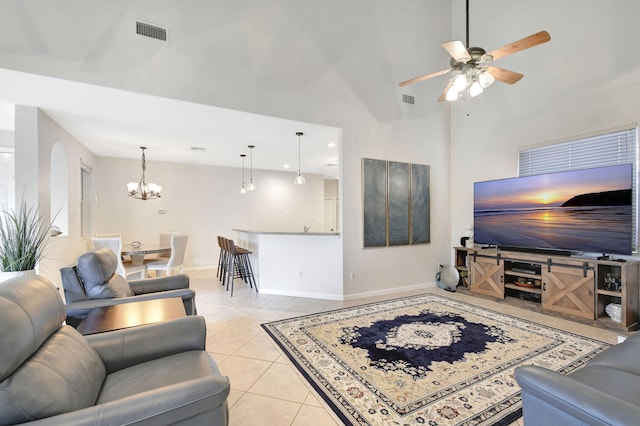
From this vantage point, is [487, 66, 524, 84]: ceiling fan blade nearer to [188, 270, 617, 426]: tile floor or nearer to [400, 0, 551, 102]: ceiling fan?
[400, 0, 551, 102]: ceiling fan

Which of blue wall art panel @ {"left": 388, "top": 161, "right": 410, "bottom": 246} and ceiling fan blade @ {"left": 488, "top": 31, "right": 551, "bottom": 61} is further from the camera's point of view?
blue wall art panel @ {"left": 388, "top": 161, "right": 410, "bottom": 246}

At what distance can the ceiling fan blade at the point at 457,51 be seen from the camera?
2.39 meters

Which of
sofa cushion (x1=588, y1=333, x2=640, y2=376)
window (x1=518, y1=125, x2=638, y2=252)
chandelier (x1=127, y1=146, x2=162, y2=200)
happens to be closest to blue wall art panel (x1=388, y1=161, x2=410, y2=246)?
window (x1=518, y1=125, x2=638, y2=252)

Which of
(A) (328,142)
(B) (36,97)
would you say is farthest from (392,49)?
(B) (36,97)

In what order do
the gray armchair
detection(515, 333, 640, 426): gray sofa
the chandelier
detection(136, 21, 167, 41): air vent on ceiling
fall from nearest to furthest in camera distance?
detection(515, 333, 640, 426): gray sofa, the gray armchair, detection(136, 21, 167, 41): air vent on ceiling, the chandelier

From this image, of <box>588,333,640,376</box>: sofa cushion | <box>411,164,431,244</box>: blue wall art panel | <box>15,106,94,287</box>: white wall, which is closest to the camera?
<box>588,333,640,376</box>: sofa cushion

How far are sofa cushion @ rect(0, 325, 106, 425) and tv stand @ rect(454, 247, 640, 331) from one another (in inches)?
188

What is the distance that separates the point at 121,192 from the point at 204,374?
668 centimetres

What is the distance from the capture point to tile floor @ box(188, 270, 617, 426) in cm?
195

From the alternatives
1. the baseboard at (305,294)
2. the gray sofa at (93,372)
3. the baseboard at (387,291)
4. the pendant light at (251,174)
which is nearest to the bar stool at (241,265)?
the baseboard at (305,294)

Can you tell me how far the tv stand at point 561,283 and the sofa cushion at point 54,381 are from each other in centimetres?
477

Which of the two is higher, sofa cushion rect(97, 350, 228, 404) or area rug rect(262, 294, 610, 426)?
sofa cushion rect(97, 350, 228, 404)

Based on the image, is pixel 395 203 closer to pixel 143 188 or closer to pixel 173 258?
pixel 173 258

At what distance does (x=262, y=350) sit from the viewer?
287 centimetres
